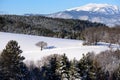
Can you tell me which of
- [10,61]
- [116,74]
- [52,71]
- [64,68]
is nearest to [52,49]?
[116,74]

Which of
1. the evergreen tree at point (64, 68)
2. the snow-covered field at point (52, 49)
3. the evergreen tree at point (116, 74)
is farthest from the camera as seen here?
the snow-covered field at point (52, 49)

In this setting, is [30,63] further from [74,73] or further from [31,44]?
[31,44]

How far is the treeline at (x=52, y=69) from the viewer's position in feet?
215

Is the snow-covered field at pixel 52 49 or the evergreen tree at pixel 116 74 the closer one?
the evergreen tree at pixel 116 74

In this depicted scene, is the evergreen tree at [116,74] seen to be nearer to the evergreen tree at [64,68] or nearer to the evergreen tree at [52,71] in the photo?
the evergreen tree at [64,68]

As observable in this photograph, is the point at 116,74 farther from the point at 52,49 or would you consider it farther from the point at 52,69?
the point at 52,49

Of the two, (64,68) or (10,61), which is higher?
(10,61)

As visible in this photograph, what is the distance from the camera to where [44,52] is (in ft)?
360

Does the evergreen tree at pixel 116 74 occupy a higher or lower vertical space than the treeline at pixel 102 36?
lower

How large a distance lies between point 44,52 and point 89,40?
29.3 metres

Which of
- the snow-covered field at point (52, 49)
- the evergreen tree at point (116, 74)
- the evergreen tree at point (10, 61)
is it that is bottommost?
the evergreen tree at point (116, 74)

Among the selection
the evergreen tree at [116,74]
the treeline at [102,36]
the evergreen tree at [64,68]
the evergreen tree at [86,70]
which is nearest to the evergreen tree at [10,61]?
the evergreen tree at [64,68]

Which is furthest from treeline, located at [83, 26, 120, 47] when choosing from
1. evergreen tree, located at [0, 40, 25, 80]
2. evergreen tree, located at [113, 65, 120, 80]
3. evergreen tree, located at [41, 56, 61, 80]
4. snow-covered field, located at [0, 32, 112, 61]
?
evergreen tree, located at [0, 40, 25, 80]

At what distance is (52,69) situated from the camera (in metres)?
73.6
